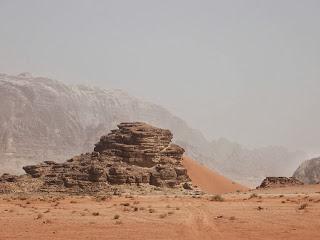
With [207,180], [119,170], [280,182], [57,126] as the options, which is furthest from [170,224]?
[57,126]

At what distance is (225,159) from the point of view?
187125 mm

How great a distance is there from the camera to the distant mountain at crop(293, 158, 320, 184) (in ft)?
257

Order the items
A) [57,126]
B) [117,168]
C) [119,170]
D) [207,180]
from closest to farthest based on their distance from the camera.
Answer: 1. [119,170]
2. [117,168]
3. [207,180]
4. [57,126]

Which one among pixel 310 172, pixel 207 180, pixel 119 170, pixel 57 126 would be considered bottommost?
pixel 207 180

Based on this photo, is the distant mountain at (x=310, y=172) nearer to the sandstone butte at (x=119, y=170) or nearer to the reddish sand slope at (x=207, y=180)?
the reddish sand slope at (x=207, y=180)

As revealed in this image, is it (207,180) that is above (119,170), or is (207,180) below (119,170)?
below

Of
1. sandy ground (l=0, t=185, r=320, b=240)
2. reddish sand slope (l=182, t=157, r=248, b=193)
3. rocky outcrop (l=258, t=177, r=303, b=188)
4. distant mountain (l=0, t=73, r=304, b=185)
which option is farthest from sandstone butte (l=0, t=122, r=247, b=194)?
distant mountain (l=0, t=73, r=304, b=185)

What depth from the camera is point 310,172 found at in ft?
266

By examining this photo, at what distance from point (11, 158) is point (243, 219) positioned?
110m

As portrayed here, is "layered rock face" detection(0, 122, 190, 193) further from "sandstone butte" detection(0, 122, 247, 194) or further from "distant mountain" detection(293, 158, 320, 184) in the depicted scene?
"distant mountain" detection(293, 158, 320, 184)

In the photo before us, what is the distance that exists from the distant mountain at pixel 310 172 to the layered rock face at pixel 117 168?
2797 centimetres

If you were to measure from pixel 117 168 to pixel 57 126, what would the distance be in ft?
363

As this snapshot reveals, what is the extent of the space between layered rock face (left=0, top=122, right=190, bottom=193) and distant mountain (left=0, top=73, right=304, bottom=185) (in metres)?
65.3

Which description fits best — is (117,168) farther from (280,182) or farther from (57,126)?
(57,126)
